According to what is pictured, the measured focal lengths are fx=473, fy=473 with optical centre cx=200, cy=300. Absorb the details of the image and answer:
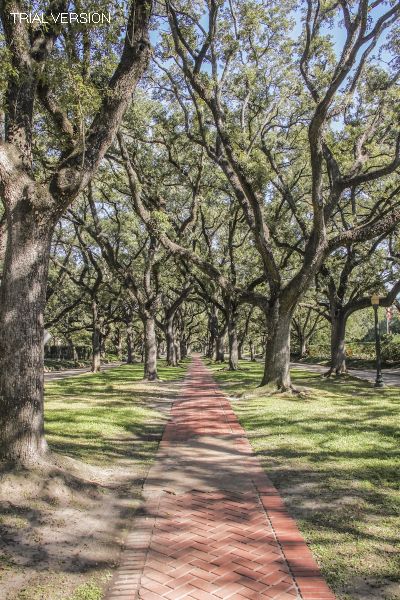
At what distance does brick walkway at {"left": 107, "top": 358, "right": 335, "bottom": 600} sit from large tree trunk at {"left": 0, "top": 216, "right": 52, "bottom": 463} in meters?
1.42

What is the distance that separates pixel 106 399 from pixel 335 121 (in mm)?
10945

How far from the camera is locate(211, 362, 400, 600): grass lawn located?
3.50m

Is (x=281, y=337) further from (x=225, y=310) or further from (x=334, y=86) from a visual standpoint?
(x=225, y=310)

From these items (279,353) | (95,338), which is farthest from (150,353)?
(279,353)

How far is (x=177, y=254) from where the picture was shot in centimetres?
1421

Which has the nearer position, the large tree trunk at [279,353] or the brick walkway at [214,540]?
the brick walkway at [214,540]

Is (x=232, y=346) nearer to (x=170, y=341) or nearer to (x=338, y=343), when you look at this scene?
(x=170, y=341)

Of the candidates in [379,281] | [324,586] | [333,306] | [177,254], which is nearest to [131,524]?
[324,586]

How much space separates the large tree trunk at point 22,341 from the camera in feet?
15.5

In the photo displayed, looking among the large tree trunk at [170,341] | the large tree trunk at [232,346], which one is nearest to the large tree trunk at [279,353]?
the large tree trunk at [232,346]

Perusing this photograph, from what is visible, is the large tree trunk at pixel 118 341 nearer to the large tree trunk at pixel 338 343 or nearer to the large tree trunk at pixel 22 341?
the large tree trunk at pixel 338 343

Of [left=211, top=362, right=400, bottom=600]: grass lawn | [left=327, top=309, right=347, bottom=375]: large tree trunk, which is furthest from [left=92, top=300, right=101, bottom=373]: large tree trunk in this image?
[left=211, top=362, right=400, bottom=600]: grass lawn

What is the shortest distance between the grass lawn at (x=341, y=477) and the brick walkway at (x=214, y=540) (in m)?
0.21

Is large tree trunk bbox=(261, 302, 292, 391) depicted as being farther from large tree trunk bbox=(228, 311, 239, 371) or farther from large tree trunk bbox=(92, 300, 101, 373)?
large tree trunk bbox=(92, 300, 101, 373)
